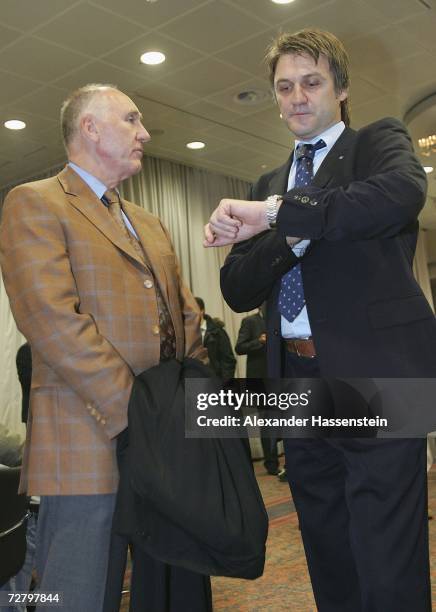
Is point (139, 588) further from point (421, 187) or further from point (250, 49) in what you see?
point (250, 49)

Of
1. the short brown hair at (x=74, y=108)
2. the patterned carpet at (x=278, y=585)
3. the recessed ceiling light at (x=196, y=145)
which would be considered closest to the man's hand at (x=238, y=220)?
the short brown hair at (x=74, y=108)

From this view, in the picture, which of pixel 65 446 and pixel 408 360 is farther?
pixel 65 446

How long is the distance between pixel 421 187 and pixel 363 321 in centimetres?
31

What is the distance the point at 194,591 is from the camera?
1.60 meters

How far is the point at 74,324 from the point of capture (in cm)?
151

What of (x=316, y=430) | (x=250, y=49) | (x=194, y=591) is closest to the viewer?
(x=316, y=430)

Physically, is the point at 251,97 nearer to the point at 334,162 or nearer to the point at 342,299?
the point at 334,162

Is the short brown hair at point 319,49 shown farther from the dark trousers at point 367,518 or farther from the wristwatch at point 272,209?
the dark trousers at point 367,518

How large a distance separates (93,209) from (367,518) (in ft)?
3.28

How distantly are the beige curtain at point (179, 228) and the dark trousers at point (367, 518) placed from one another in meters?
6.20

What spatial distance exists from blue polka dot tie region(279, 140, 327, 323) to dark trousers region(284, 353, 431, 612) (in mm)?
121

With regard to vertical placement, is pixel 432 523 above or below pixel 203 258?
below

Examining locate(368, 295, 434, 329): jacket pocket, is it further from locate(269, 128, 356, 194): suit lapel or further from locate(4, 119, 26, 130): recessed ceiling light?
locate(4, 119, 26, 130): recessed ceiling light

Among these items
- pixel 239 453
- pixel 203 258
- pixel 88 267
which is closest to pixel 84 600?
pixel 239 453
